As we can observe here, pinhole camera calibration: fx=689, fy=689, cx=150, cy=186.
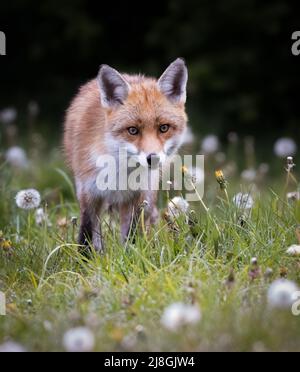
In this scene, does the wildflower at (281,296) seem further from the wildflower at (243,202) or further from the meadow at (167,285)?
the wildflower at (243,202)

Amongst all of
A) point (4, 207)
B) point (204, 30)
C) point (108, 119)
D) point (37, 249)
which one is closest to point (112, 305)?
point (37, 249)

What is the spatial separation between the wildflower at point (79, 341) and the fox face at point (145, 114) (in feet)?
6.15

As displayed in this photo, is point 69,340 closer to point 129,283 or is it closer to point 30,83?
point 129,283

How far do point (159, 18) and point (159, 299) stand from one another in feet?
29.1

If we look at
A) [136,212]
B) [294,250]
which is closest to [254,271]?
[294,250]

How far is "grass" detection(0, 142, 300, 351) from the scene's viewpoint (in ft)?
10.8

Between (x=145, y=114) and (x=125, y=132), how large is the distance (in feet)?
0.64

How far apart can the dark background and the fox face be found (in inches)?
220

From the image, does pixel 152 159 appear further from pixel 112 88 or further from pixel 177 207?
pixel 112 88

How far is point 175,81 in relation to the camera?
17.3 feet

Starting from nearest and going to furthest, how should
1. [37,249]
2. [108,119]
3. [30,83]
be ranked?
[37,249], [108,119], [30,83]

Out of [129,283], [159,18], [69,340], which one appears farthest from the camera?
[159,18]

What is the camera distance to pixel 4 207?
19.4 ft

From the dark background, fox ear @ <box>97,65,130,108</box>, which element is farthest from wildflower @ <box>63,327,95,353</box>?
the dark background
